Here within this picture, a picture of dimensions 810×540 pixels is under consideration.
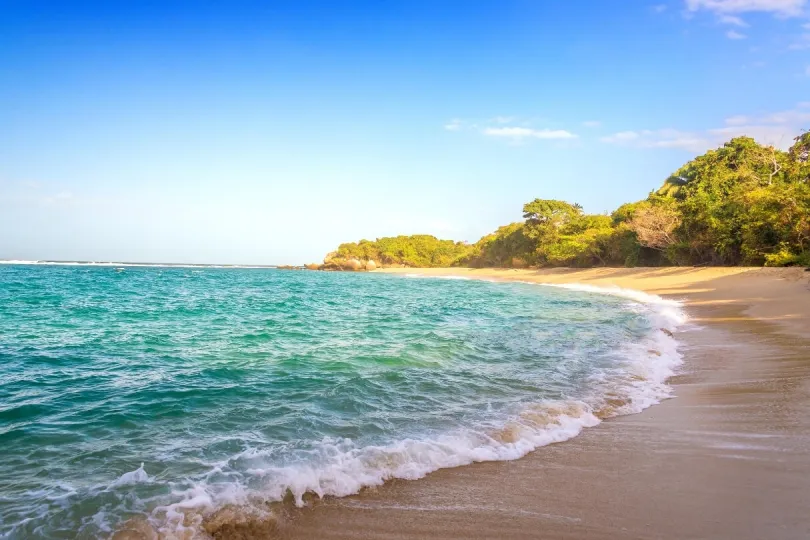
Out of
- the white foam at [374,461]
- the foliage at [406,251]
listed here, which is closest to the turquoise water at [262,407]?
the white foam at [374,461]

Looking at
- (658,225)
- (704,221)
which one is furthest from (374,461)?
(658,225)

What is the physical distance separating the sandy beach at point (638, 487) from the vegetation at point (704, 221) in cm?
2395

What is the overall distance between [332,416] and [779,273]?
25.7 m

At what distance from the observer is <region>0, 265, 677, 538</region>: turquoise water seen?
3875 millimetres

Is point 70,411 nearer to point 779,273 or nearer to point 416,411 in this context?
point 416,411

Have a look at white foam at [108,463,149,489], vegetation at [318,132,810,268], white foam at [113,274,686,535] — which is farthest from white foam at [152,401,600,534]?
vegetation at [318,132,810,268]

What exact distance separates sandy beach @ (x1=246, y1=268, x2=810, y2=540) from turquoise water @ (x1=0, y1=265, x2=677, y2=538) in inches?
15.4

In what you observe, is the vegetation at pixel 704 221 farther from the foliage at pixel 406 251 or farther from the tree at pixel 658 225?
the foliage at pixel 406 251

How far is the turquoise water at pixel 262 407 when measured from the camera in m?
3.88

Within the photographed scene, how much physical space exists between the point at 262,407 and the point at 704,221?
35528mm

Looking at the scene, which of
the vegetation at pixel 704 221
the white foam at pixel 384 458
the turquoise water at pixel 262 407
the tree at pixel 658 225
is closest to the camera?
the white foam at pixel 384 458

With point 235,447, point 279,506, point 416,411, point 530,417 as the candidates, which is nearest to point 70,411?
point 235,447

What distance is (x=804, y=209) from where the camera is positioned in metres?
24.5

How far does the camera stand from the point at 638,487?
148 inches
